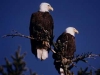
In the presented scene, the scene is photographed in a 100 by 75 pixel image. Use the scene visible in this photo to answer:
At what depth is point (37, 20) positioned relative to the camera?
7074 mm

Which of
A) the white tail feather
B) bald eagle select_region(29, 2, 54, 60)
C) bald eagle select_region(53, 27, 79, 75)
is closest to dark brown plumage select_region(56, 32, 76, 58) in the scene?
bald eagle select_region(53, 27, 79, 75)

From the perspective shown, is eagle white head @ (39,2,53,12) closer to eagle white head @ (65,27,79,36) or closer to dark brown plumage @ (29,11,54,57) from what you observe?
dark brown plumage @ (29,11,54,57)

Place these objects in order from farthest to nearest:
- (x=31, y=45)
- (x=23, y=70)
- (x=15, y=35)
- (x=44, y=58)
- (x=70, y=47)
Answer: (x=70, y=47) < (x=31, y=45) < (x=44, y=58) < (x=15, y=35) < (x=23, y=70)

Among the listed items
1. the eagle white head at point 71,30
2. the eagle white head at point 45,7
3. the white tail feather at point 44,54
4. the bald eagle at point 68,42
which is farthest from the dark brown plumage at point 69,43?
the eagle white head at point 45,7

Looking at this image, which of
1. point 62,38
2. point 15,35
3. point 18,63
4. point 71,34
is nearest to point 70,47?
point 62,38

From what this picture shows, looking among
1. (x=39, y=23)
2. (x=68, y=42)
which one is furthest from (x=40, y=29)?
Answer: (x=68, y=42)

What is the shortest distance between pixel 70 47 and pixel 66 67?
3.20 m

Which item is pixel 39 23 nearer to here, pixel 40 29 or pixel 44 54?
pixel 40 29

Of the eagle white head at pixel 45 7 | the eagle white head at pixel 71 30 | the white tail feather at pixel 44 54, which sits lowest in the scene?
the white tail feather at pixel 44 54

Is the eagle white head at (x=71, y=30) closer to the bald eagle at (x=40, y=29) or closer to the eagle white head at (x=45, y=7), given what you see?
the eagle white head at (x=45, y=7)

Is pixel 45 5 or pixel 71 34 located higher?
pixel 45 5

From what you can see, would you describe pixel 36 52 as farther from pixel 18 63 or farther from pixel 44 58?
pixel 18 63

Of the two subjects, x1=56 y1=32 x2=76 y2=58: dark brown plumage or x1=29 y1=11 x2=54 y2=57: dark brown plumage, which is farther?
x1=56 y1=32 x2=76 y2=58: dark brown plumage

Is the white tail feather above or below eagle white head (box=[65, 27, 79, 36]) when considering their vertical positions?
below
